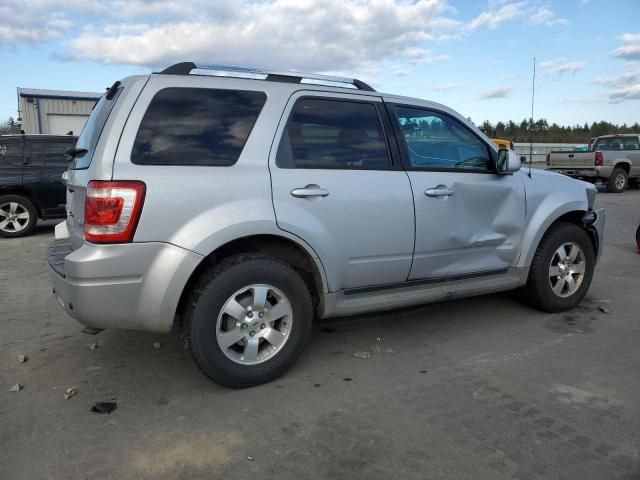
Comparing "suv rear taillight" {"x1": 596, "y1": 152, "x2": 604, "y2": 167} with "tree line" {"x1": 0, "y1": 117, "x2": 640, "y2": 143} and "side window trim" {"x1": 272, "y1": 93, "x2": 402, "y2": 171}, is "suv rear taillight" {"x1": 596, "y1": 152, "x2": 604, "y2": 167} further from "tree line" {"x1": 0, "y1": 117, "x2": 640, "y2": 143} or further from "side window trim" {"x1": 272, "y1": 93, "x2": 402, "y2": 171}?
"tree line" {"x1": 0, "y1": 117, "x2": 640, "y2": 143}

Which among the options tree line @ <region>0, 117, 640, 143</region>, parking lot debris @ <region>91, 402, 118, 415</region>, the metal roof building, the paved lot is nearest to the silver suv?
the paved lot

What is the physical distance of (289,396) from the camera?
3246mm

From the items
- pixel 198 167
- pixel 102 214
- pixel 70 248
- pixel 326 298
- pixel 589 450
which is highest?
pixel 198 167

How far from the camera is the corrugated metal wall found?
24.6m

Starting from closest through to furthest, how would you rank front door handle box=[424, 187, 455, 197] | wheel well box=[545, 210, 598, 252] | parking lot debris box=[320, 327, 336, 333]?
1. front door handle box=[424, 187, 455, 197]
2. parking lot debris box=[320, 327, 336, 333]
3. wheel well box=[545, 210, 598, 252]

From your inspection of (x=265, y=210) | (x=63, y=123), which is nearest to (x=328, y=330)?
(x=265, y=210)

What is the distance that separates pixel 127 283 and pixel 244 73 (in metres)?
1.50

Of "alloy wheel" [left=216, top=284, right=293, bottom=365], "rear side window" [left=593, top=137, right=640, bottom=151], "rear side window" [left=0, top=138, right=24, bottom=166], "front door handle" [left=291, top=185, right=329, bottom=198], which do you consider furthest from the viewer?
"rear side window" [left=593, top=137, right=640, bottom=151]

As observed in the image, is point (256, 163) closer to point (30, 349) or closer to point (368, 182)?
point (368, 182)

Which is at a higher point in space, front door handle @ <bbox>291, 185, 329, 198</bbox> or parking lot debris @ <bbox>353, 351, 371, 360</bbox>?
front door handle @ <bbox>291, 185, 329, 198</bbox>

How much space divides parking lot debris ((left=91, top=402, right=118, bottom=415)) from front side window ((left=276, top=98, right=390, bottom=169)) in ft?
5.73

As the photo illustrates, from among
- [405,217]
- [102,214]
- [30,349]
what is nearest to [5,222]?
[30,349]

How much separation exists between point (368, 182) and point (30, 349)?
281 centimetres

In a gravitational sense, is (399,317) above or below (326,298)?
below
